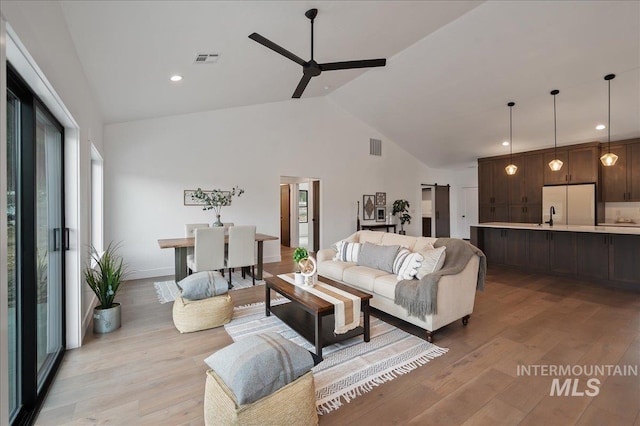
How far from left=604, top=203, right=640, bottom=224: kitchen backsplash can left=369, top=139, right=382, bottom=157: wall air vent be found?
5.25 m

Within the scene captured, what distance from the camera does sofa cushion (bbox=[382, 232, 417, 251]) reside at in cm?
366

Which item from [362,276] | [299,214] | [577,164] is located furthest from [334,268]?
[577,164]

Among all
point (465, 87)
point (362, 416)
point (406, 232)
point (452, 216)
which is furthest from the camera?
point (452, 216)

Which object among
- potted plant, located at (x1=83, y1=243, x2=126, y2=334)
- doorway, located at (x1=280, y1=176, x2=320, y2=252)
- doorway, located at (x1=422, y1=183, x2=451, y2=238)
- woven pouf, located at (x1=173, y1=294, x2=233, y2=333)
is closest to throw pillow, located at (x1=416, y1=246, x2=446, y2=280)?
woven pouf, located at (x1=173, y1=294, x2=233, y2=333)

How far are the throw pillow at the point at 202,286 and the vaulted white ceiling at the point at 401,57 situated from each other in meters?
2.32

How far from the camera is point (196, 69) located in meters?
3.51

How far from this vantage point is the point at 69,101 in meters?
2.39

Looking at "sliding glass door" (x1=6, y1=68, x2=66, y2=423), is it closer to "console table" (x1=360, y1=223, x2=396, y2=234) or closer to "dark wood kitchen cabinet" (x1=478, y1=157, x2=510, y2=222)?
"console table" (x1=360, y1=223, x2=396, y2=234)

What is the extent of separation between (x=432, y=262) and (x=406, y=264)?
0.94 ft

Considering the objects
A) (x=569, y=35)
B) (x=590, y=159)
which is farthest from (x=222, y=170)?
(x=590, y=159)

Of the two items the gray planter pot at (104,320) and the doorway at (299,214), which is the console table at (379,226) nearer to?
the doorway at (299,214)

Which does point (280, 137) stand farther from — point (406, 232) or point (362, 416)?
point (362, 416)

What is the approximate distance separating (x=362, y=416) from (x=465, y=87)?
218 inches

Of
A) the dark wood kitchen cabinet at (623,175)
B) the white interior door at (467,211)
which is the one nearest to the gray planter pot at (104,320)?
the dark wood kitchen cabinet at (623,175)
